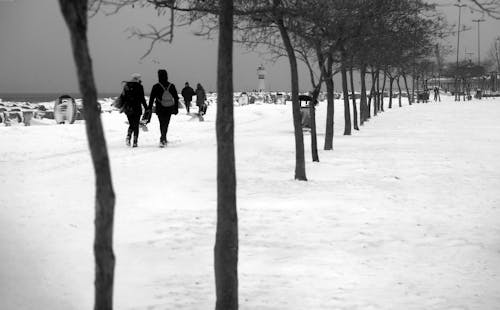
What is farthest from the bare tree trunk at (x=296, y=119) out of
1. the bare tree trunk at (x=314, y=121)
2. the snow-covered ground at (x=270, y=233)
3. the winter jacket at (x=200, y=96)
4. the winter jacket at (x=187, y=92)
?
the winter jacket at (x=187, y=92)

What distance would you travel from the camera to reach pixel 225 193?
467 cm

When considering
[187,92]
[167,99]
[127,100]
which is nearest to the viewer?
[127,100]

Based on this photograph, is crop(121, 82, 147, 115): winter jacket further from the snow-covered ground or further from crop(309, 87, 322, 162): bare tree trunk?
crop(309, 87, 322, 162): bare tree trunk

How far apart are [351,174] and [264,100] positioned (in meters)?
57.6

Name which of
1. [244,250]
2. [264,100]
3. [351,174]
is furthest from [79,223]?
[264,100]

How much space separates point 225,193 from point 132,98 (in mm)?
12107

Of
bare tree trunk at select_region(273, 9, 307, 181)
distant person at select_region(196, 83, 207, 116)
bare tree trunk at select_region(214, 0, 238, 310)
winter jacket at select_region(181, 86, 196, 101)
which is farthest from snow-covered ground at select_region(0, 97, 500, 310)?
winter jacket at select_region(181, 86, 196, 101)

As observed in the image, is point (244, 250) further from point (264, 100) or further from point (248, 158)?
point (264, 100)

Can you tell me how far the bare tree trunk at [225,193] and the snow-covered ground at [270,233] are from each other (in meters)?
0.67

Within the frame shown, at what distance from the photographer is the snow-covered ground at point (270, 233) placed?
551 centimetres

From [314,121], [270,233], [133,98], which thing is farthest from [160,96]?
[270,233]

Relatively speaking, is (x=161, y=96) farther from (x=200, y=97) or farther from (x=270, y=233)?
(x=200, y=97)

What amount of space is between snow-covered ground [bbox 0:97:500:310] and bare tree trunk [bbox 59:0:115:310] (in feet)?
6.70

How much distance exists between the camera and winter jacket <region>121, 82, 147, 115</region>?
53.6 ft
